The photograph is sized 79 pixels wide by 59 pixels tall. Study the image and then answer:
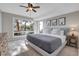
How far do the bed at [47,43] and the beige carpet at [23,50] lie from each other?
0.12 m

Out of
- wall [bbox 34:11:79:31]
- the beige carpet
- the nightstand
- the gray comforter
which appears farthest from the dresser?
the nightstand

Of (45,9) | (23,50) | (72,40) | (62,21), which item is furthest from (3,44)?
(72,40)

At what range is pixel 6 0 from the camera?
2.10 meters

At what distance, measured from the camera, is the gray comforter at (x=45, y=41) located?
2.17 m

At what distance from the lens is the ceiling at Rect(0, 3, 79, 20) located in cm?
214

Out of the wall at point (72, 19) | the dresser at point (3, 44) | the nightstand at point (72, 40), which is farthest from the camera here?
the nightstand at point (72, 40)

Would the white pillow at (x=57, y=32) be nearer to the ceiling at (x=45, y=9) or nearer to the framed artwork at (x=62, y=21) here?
the framed artwork at (x=62, y=21)

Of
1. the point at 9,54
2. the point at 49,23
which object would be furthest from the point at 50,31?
the point at 9,54

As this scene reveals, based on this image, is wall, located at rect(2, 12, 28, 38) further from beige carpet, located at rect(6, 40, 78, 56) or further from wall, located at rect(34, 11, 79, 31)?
wall, located at rect(34, 11, 79, 31)

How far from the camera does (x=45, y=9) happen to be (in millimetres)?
2236

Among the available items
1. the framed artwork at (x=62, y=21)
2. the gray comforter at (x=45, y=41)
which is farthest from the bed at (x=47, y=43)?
the framed artwork at (x=62, y=21)

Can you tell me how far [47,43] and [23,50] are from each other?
2.27ft

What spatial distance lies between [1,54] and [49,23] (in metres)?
1.56

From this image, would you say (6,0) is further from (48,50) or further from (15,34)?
(48,50)
